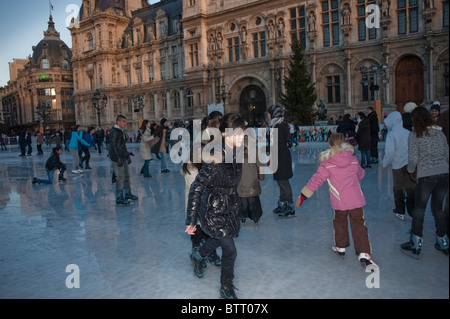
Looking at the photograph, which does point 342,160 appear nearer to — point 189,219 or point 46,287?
point 189,219

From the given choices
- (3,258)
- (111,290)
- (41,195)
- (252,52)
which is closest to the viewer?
(111,290)

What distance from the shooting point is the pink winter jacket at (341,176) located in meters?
4.34

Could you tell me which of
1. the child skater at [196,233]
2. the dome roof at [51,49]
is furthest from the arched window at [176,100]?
the dome roof at [51,49]

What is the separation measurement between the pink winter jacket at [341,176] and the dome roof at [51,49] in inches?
2965

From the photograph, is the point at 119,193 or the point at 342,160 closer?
the point at 342,160

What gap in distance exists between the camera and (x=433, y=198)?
4461mm

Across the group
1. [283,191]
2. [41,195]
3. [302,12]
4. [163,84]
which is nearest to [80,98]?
[163,84]

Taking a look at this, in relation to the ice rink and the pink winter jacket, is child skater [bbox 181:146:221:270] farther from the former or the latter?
the pink winter jacket

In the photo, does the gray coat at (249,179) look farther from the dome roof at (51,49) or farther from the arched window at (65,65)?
the dome roof at (51,49)

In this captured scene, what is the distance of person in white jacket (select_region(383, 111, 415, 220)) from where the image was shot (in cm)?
588

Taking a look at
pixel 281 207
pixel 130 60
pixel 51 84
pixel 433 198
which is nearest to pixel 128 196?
pixel 281 207

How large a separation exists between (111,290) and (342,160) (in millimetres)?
2897

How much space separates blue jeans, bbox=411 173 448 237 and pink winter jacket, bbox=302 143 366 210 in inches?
28.3
